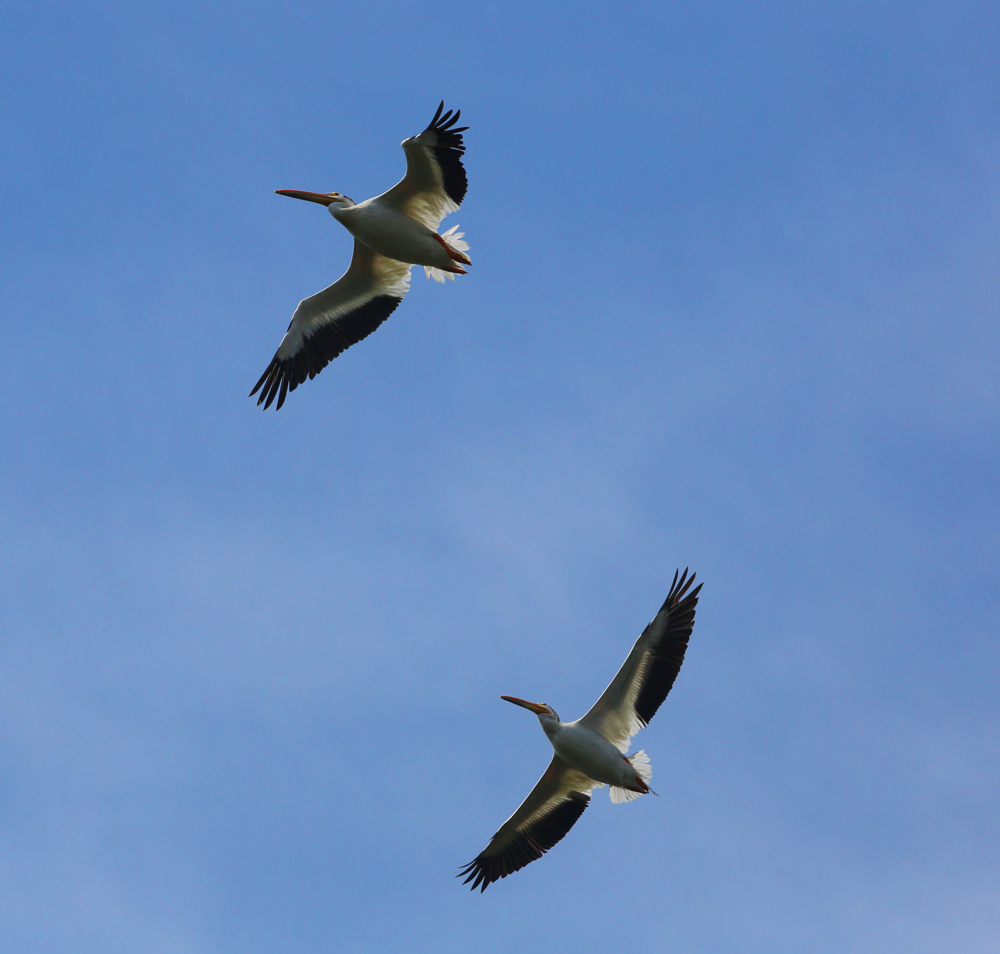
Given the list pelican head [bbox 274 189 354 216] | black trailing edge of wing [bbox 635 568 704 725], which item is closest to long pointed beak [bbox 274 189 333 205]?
pelican head [bbox 274 189 354 216]

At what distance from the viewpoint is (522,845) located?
13711 millimetres

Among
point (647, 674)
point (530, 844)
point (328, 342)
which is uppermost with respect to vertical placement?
point (328, 342)

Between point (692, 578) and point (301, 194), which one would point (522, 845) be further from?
point (301, 194)

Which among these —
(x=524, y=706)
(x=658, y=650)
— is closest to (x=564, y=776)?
(x=524, y=706)

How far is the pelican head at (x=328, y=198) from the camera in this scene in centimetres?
1491

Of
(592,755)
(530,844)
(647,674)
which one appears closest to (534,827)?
(530,844)

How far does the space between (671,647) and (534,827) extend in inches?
120

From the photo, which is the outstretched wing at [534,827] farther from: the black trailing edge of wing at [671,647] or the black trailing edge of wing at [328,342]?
the black trailing edge of wing at [328,342]

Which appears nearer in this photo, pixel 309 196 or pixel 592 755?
pixel 592 755

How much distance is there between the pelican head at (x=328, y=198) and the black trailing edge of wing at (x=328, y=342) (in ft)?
4.58

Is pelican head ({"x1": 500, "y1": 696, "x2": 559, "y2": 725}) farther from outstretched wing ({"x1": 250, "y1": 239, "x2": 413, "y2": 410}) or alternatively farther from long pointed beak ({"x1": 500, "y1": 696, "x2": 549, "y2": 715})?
outstretched wing ({"x1": 250, "y1": 239, "x2": 413, "y2": 410})

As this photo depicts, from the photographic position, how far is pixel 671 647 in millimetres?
12602

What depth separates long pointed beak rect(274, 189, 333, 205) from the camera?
1527cm

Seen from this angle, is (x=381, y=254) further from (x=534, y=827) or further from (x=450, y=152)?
(x=534, y=827)
